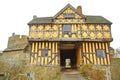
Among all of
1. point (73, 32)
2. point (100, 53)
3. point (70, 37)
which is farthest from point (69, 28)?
point (100, 53)

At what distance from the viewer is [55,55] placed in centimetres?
2178

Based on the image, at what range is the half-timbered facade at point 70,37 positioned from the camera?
71.0 ft

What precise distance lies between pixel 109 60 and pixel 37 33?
9.10 metres

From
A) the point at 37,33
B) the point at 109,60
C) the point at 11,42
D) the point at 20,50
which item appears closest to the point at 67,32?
the point at 37,33

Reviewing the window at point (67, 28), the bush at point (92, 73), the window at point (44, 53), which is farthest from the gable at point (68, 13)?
the bush at point (92, 73)

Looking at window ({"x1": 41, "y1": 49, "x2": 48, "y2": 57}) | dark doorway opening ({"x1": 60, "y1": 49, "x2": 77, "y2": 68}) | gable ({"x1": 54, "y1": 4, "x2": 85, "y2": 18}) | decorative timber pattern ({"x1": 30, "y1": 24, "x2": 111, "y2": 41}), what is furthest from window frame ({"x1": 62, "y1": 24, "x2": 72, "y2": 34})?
dark doorway opening ({"x1": 60, "y1": 49, "x2": 77, "y2": 68})

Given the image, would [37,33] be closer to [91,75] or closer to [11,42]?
[91,75]

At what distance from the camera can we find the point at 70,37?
875 inches

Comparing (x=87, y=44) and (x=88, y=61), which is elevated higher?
(x=87, y=44)

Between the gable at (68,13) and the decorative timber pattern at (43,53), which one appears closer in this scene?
the decorative timber pattern at (43,53)

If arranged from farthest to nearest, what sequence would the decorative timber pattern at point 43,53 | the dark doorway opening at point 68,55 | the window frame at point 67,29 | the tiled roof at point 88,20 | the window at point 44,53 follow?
the dark doorway opening at point 68,55
the tiled roof at point 88,20
the window frame at point 67,29
the window at point 44,53
the decorative timber pattern at point 43,53

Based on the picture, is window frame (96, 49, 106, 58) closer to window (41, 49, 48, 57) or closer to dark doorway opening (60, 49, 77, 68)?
dark doorway opening (60, 49, 77, 68)

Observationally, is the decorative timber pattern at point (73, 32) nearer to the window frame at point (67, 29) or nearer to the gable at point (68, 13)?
the window frame at point (67, 29)

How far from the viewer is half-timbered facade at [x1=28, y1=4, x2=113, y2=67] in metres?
21.6
